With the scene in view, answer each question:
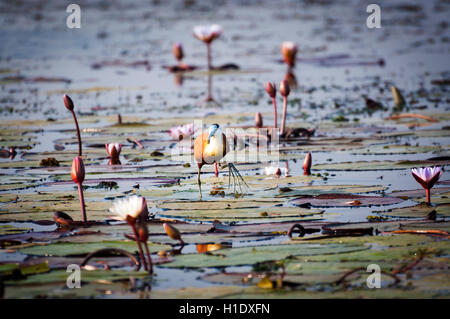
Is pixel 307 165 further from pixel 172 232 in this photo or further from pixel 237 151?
pixel 172 232

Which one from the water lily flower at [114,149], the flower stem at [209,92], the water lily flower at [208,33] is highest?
the water lily flower at [208,33]

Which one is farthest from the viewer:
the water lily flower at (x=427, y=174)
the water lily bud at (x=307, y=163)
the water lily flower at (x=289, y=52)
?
the water lily flower at (x=289, y=52)

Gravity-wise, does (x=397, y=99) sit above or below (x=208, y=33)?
below

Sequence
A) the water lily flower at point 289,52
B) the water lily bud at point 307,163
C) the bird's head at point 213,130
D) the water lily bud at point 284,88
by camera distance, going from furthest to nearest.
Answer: the water lily flower at point 289,52 < the water lily bud at point 284,88 < the water lily bud at point 307,163 < the bird's head at point 213,130

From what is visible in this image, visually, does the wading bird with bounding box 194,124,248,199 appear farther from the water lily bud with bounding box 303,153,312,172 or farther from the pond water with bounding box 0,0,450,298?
the water lily bud with bounding box 303,153,312,172

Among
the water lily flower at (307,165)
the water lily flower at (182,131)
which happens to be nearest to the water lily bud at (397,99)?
the water lily flower at (182,131)

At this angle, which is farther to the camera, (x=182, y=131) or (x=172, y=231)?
(x=182, y=131)

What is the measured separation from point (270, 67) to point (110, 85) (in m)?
3.43

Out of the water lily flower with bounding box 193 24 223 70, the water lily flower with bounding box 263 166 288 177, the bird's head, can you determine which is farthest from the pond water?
the water lily flower with bounding box 193 24 223 70

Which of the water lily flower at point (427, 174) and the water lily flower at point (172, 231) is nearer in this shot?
the water lily flower at point (172, 231)

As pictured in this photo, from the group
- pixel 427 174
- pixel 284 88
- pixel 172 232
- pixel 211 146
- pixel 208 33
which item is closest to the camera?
pixel 172 232

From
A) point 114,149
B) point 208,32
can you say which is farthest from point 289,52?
point 114,149

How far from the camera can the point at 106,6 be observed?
30094 mm

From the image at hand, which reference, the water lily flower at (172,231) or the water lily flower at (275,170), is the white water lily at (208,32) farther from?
the water lily flower at (172,231)
